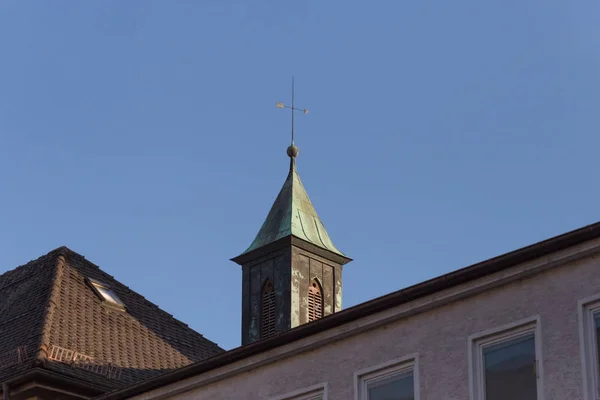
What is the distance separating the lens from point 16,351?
2834 centimetres

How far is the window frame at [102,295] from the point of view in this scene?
31859mm

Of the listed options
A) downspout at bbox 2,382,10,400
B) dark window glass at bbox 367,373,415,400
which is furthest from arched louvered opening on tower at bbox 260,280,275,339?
dark window glass at bbox 367,373,415,400

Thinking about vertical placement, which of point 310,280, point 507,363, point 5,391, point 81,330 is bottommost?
point 507,363

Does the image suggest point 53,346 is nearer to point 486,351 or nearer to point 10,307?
point 10,307

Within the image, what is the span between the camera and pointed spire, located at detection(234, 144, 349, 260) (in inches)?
2143

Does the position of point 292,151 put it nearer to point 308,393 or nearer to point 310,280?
point 310,280

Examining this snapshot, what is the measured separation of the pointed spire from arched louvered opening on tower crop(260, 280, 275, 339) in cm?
172

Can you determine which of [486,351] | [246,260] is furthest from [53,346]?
[246,260]

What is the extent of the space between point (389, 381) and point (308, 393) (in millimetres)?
1351

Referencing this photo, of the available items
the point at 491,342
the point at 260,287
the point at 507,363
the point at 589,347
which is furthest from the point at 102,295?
the point at 260,287

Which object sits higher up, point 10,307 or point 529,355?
point 10,307

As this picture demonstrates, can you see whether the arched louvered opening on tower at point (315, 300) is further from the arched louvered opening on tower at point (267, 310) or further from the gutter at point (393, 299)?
the gutter at point (393, 299)

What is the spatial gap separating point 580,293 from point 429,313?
2.21 meters

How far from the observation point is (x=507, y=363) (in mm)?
18094
